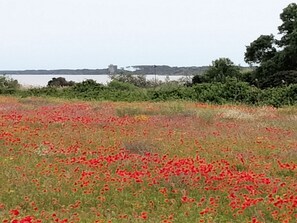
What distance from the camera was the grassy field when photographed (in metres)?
6.49

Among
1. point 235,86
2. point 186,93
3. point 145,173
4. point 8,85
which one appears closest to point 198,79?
point 186,93

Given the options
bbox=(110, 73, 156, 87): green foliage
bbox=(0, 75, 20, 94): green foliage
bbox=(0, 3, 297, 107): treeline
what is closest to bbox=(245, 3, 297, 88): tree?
bbox=(0, 3, 297, 107): treeline

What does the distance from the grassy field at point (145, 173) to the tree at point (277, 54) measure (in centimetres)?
2310

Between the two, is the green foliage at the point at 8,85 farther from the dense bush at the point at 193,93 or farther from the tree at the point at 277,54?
the tree at the point at 277,54

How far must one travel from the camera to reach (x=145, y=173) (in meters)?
8.32

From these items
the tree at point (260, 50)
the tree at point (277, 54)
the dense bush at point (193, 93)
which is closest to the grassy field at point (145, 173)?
the dense bush at point (193, 93)

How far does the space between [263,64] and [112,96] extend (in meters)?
13.7

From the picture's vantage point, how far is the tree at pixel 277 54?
36.8m

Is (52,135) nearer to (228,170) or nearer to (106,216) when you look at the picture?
(228,170)

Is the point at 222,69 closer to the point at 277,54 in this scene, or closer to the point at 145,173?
the point at 277,54

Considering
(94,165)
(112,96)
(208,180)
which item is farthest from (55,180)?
(112,96)

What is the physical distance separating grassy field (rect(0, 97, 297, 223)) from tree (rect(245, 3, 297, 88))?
23098 millimetres

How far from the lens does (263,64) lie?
38.4 m

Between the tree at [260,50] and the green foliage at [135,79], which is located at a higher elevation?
the tree at [260,50]
